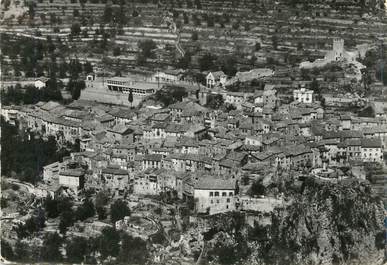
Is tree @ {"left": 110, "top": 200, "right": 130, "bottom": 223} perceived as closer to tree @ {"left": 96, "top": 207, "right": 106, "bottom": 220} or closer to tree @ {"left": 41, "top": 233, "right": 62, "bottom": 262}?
tree @ {"left": 96, "top": 207, "right": 106, "bottom": 220}

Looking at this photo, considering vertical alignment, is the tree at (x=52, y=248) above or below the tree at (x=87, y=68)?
below

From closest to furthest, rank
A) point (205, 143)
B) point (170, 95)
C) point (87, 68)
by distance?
point (205, 143) → point (170, 95) → point (87, 68)

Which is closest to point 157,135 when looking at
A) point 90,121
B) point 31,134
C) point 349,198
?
point 90,121

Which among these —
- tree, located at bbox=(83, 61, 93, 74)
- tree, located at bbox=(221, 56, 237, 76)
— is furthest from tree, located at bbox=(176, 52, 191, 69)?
tree, located at bbox=(83, 61, 93, 74)

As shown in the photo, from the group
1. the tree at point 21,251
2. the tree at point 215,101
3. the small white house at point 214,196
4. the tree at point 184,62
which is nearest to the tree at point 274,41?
the tree at point 184,62

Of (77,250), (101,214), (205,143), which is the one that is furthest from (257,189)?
(77,250)

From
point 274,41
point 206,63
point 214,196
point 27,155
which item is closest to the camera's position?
point 214,196

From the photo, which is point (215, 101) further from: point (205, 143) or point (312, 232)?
point (312, 232)

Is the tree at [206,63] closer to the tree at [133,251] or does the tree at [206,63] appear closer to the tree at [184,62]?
the tree at [184,62]
